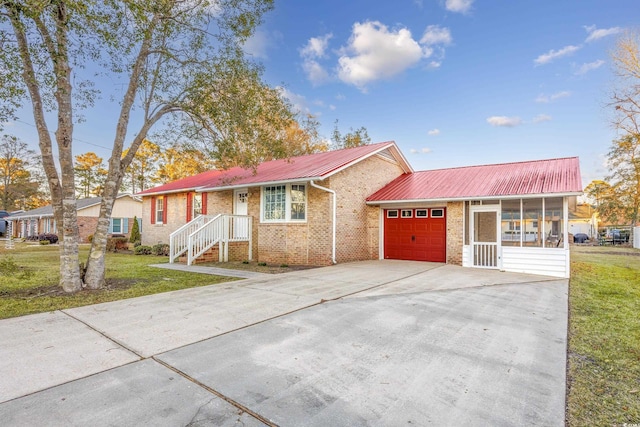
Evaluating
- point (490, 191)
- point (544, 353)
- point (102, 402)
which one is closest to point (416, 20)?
point (490, 191)

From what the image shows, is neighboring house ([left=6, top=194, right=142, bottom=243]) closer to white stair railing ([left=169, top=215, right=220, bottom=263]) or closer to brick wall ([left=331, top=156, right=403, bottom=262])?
white stair railing ([left=169, top=215, right=220, bottom=263])

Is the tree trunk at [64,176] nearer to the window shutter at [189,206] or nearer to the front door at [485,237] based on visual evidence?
the window shutter at [189,206]

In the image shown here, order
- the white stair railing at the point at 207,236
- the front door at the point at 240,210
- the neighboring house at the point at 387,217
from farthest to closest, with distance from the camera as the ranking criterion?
1. the front door at the point at 240,210
2. the white stair railing at the point at 207,236
3. the neighboring house at the point at 387,217

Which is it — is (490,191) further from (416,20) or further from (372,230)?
(416,20)

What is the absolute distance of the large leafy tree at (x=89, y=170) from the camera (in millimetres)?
39594

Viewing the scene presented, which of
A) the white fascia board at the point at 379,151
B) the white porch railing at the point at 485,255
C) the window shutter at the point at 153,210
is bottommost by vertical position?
the white porch railing at the point at 485,255

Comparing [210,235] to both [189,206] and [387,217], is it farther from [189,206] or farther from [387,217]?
[387,217]

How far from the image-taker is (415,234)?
537 inches

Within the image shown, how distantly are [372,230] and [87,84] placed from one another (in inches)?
444

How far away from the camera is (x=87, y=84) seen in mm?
7660

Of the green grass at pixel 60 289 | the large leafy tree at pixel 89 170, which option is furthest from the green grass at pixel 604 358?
the large leafy tree at pixel 89 170

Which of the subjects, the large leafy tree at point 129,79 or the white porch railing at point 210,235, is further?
the white porch railing at point 210,235

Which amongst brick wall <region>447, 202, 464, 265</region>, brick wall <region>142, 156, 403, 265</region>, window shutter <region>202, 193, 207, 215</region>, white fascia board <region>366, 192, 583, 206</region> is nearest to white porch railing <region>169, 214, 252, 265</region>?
brick wall <region>142, 156, 403, 265</region>

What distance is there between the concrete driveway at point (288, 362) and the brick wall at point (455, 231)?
5597 mm
